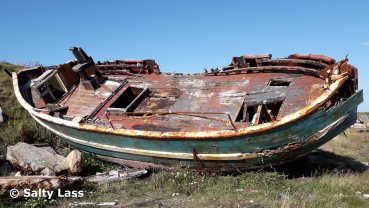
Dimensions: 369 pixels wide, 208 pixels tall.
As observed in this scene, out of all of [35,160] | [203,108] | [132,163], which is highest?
[203,108]

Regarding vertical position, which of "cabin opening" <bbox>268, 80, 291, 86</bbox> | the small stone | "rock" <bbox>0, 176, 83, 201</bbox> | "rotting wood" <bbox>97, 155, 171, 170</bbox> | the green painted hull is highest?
"cabin opening" <bbox>268, 80, 291, 86</bbox>

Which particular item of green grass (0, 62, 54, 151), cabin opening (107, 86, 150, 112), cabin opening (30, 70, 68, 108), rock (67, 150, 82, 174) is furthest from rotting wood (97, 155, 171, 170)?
cabin opening (30, 70, 68, 108)

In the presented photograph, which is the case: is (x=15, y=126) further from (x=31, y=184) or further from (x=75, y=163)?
(x=31, y=184)

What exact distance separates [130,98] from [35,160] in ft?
13.0

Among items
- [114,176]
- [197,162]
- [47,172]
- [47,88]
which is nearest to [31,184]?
[47,172]

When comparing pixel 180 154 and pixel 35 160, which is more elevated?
pixel 180 154

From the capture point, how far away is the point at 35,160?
30.0ft

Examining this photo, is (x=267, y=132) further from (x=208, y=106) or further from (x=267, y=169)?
(x=208, y=106)

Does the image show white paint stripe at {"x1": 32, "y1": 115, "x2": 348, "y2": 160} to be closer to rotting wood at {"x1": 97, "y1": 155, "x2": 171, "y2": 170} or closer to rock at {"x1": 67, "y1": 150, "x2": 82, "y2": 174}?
rotting wood at {"x1": 97, "y1": 155, "x2": 171, "y2": 170}

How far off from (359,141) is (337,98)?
944 cm

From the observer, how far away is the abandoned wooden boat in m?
7.71

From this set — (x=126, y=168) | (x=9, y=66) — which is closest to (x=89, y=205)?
(x=126, y=168)

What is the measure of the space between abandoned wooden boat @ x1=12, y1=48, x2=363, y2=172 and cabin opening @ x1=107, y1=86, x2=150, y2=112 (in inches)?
1.3

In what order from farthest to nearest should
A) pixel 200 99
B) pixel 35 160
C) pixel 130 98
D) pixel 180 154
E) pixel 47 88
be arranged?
1. pixel 47 88
2. pixel 130 98
3. pixel 200 99
4. pixel 35 160
5. pixel 180 154
